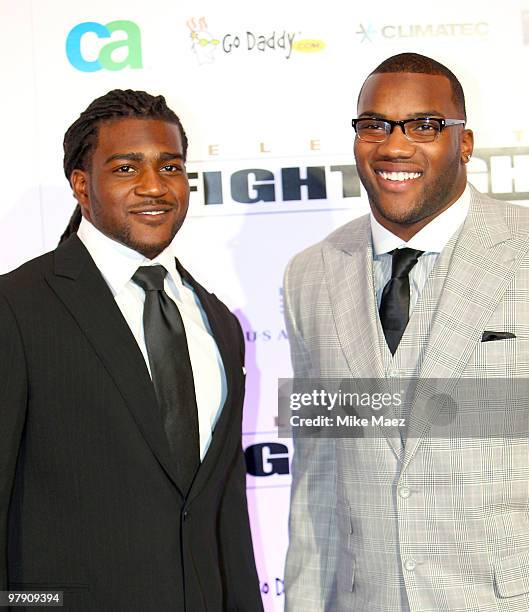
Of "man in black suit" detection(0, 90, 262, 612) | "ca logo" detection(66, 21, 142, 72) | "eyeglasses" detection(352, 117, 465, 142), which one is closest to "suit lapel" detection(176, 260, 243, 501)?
"man in black suit" detection(0, 90, 262, 612)

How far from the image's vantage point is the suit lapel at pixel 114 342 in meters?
2.11

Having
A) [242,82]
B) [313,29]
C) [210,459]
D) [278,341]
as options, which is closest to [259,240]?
[278,341]

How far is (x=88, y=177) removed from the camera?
238 centimetres

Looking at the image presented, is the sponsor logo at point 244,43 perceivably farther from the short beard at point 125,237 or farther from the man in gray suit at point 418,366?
the short beard at point 125,237

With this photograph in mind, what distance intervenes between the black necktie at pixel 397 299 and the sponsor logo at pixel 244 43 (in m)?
1.25

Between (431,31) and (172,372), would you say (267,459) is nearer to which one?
(172,372)

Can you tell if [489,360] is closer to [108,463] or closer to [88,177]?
[108,463]

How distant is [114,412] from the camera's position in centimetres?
210

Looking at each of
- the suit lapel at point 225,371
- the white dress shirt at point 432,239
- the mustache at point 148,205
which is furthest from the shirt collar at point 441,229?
the mustache at point 148,205

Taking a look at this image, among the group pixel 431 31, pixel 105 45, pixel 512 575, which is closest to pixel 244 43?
pixel 105 45

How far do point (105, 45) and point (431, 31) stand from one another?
4.05 feet

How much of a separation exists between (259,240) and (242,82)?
0.60 meters

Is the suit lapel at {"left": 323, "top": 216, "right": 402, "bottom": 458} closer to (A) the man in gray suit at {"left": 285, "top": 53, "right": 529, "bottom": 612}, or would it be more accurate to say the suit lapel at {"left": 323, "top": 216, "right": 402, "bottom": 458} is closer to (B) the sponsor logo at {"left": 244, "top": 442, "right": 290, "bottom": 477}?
(A) the man in gray suit at {"left": 285, "top": 53, "right": 529, "bottom": 612}

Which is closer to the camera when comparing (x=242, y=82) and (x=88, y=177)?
(x=88, y=177)
